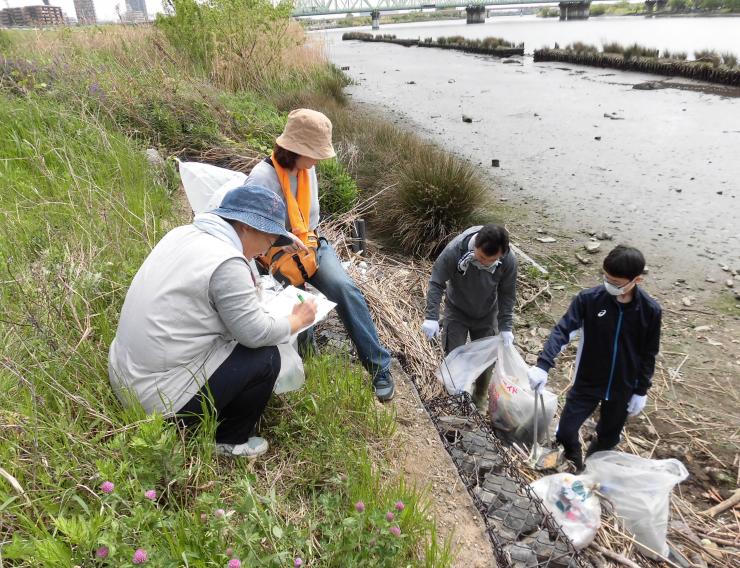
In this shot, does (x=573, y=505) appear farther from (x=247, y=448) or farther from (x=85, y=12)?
(x=85, y=12)

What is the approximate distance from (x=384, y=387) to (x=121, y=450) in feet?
4.46

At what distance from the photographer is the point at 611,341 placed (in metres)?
2.47

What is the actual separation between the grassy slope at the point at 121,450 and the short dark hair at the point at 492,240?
0.99 meters

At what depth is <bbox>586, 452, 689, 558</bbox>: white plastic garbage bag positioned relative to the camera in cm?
227

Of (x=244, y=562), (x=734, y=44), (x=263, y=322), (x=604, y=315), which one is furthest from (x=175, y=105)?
(x=734, y=44)

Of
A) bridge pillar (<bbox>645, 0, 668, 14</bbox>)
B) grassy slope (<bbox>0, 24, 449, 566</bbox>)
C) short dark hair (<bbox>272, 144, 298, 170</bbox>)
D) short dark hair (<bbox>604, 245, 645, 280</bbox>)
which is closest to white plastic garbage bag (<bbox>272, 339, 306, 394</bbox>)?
grassy slope (<bbox>0, 24, 449, 566</bbox>)

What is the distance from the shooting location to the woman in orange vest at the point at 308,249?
2.43m

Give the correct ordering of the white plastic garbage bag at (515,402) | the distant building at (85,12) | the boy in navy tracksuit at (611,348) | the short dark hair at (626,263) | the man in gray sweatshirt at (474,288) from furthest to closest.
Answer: the distant building at (85,12) < the white plastic garbage bag at (515,402) < the man in gray sweatshirt at (474,288) < the boy in navy tracksuit at (611,348) < the short dark hair at (626,263)

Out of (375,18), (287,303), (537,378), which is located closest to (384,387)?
(287,303)

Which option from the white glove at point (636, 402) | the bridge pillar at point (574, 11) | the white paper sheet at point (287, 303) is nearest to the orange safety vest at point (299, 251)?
the white paper sheet at point (287, 303)

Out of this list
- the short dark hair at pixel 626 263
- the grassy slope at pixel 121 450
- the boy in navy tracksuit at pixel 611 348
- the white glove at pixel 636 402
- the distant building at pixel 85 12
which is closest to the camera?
the grassy slope at pixel 121 450

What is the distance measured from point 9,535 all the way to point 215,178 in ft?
7.02

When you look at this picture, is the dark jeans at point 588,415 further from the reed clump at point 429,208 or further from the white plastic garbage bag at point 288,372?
the reed clump at point 429,208

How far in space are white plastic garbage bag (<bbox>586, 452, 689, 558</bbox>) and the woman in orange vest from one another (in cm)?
122
